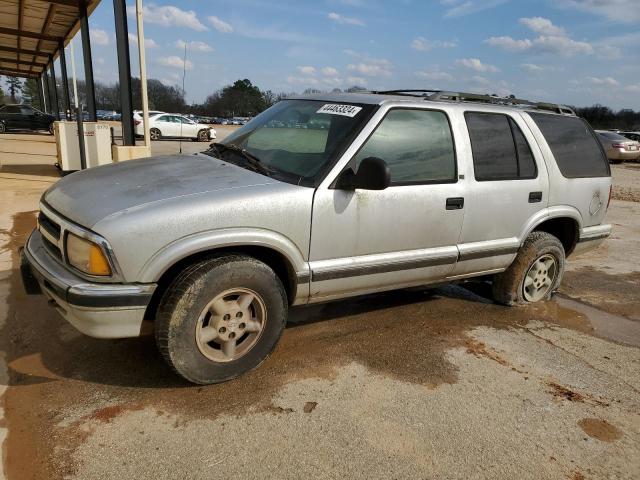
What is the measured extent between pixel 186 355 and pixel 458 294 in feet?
9.98

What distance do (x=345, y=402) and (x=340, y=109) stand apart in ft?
6.69

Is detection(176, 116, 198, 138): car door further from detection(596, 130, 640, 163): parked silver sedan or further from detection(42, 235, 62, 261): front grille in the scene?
detection(42, 235, 62, 261): front grille

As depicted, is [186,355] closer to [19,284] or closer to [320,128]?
[320,128]

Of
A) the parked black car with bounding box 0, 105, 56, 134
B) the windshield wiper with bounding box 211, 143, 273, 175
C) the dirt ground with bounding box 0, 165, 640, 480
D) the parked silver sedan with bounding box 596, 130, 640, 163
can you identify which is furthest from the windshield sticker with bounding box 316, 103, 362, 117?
the parked black car with bounding box 0, 105, 56, 134

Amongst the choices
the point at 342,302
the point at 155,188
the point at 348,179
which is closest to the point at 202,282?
the point at 155,188

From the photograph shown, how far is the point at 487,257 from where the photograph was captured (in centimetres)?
399

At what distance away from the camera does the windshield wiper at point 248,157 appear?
10.4 feet

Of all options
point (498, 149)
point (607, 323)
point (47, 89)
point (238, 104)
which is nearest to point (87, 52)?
point (498, 149)

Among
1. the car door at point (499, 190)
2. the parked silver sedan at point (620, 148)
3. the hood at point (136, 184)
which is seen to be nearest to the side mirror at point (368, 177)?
the hood at point (136, 184)

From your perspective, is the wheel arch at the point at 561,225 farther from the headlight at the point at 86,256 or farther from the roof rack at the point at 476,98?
the headlight at the point at 86,256

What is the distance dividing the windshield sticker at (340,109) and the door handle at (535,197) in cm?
176

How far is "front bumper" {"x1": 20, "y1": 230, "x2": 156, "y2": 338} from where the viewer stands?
2486 millimetres

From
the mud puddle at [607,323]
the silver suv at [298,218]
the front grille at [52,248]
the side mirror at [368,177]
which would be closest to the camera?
the silver suv at [298,218]

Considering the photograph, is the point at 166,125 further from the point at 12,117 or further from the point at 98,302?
the point at 98,302
